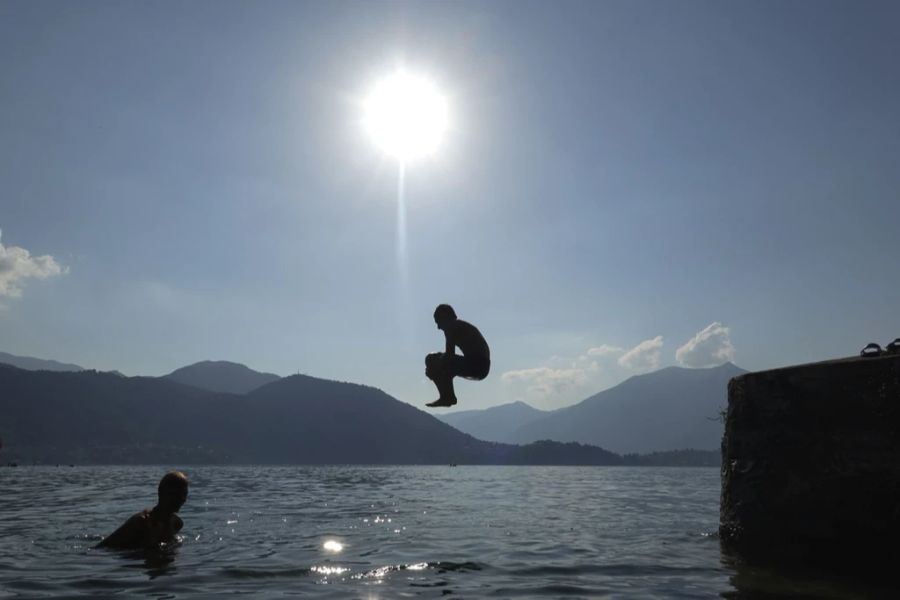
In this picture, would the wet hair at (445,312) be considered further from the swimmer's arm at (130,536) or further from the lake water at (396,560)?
the swimmer's arm at (130,536)

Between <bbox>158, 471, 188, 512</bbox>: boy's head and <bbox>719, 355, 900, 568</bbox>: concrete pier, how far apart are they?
10.5 m

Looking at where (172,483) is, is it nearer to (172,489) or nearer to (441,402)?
(172,489)

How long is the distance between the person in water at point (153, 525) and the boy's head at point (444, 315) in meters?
6.93

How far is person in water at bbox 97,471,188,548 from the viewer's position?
38.8 ft

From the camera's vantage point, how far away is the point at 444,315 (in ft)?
26.9

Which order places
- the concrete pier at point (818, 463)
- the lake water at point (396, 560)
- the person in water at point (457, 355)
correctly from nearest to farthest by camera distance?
the person in water at point (457, 355) → the lake water at point (396, 560) → the concrete pier at point (818, 463)

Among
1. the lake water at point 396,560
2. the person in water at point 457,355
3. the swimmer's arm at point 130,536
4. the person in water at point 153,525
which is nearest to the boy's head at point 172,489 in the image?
the person in water at point 153,525

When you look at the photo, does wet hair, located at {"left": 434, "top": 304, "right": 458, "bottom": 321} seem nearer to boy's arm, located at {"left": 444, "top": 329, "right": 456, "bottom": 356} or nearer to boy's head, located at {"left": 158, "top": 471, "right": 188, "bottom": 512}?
boy's arm, located at {"left": 444, "top": 329, "right": 456, "bottom": 356}

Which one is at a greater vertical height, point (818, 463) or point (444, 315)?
point (444, 315)

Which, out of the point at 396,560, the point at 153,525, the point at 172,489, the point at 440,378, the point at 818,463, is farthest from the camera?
the point at 153,525

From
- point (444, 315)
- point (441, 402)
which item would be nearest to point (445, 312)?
point (444, 315)

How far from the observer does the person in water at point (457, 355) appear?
8.06 meters

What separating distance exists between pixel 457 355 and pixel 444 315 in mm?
573

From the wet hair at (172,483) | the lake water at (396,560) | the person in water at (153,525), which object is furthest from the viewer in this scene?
the person in water at (153,525)
